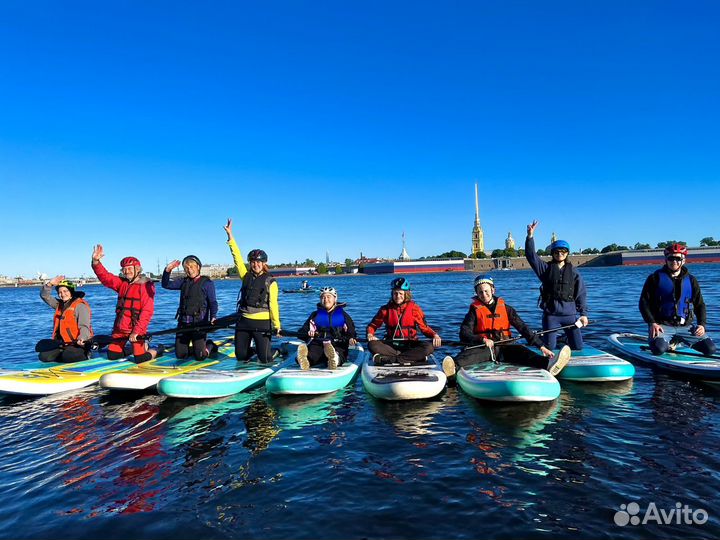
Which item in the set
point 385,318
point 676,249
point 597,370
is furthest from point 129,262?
point 676,249

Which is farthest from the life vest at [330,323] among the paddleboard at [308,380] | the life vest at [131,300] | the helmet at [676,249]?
the helmet at [676,249]

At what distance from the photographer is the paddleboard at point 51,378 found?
8.87 meters

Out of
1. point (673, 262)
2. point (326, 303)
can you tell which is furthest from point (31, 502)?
point (673, 262)

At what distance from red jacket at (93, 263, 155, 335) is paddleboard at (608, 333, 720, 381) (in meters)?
11.8

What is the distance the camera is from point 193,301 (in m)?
10.6

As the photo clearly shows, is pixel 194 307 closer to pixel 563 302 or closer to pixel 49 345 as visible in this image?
pixel 49 345

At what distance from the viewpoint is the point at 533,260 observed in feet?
32.6

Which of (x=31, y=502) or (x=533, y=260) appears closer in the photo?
(x=31, y=502)

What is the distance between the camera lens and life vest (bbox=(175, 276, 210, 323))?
10.6m

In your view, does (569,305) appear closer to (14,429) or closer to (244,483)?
(244,483)

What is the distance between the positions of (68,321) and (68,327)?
6.3 inches

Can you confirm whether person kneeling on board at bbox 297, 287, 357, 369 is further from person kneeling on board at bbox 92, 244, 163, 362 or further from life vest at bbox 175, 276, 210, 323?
person kneeling on board at bbox 92, 244, 163, 362

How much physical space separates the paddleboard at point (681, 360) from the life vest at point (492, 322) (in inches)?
140

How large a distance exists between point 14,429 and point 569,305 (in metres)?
11.2
